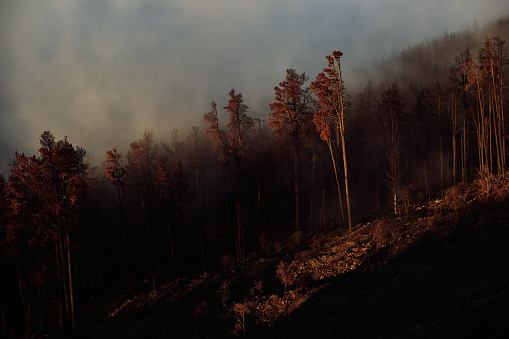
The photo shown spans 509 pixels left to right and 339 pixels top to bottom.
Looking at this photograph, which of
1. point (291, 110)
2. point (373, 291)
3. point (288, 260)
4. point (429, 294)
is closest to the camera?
point (429, 294)

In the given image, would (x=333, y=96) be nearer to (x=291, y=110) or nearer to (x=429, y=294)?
(x=291, y=110)

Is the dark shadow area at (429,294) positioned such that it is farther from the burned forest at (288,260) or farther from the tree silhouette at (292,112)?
the tree silhouette at (292,112)

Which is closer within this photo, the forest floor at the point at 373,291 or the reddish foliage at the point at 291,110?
the forest floor at the point at 373,291

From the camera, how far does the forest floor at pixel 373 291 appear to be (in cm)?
840

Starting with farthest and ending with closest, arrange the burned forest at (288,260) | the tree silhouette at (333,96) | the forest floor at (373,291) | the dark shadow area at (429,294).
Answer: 1. the tree silhouette at (333,96)
2. the burned forest at (288,260)
3. the forest floor at (373,291)
4. the dark shadow area at (429,294)

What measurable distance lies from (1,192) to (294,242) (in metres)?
23.1

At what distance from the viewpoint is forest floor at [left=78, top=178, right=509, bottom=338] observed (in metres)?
8.40

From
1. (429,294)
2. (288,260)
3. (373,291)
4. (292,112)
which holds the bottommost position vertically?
(288,260)

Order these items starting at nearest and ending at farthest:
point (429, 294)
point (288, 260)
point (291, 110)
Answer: point (429, 294) → point (288, 260) → point (291, 110)

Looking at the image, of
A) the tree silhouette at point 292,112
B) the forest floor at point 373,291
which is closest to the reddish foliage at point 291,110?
the tree silhouette at point 292,112

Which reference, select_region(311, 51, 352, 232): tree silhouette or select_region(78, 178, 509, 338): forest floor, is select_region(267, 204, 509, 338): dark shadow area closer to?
select_region(78, 178, 509, 338): forest floor

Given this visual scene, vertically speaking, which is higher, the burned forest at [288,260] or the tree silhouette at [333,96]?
the tree silhouette at [333,96]

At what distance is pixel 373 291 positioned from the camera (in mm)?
11852

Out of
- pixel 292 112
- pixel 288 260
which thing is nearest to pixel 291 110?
pixel 292 112
